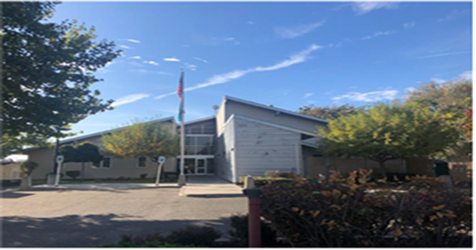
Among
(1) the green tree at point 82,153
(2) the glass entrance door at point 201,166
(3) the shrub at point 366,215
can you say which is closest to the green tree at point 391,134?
(3) the shrub at point 366,215

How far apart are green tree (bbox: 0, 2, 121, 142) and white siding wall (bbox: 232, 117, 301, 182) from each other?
1012 centimetres

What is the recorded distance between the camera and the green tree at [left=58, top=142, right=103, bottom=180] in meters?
23.9

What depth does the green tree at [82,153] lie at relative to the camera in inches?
941

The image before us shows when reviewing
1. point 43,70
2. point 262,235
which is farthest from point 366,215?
point 43,70

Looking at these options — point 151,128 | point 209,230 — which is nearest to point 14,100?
point 209,230

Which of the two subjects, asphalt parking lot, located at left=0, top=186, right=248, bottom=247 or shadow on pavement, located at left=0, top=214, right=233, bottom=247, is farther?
asphalt parking lot, located at left=0, top=186, right=248, bottom=247

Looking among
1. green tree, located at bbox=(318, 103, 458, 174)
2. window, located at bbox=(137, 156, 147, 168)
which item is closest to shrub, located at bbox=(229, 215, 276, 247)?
green tree, located at bbox=(318, 103, 458, 174)

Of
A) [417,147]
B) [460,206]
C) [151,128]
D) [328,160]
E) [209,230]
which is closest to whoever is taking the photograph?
[460,206]

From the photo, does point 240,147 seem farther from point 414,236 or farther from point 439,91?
point 439,91

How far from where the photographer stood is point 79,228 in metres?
6.73

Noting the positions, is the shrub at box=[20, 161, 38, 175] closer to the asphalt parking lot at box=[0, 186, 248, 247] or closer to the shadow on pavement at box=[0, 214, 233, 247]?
the asphalt parking lot at box=[0, 186, 248, 247]

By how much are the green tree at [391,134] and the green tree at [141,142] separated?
44.6ft

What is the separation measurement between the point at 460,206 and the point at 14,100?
1209 centimetres

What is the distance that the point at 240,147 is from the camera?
61.6 ft
